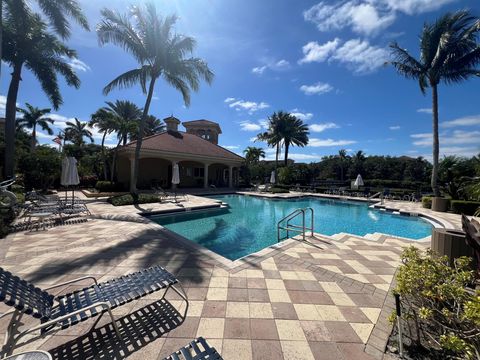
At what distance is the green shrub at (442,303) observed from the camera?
1804 mm

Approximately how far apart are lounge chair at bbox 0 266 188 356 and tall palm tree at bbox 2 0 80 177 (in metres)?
12.4

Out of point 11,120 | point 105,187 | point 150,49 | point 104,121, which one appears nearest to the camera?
point 11,120

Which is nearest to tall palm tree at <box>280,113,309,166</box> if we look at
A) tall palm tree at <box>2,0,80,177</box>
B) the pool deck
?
tall palm tree at <box>2,0,80,177</box>

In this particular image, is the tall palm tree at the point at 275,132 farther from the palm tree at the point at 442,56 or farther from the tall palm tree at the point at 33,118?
the tall palm tree at the point at 33,118

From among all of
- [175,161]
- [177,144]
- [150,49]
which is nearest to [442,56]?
[150,49]

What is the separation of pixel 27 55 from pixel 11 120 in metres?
3.80

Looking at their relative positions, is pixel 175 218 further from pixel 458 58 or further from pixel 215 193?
Answer: pixel 458 58

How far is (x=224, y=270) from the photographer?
167 inches

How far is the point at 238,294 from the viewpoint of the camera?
3.38 m

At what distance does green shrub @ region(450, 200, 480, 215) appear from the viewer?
1139 cm

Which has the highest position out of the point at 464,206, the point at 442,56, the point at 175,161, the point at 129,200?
the point at 442,56

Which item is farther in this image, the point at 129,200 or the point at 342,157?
the point at 342,157

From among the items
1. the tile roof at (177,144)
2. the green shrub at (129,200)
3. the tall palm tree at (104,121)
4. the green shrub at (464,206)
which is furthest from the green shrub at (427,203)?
the tall palm tree at (104,121)

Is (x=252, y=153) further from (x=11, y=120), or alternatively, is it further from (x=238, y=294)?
(x=238, y=294)
